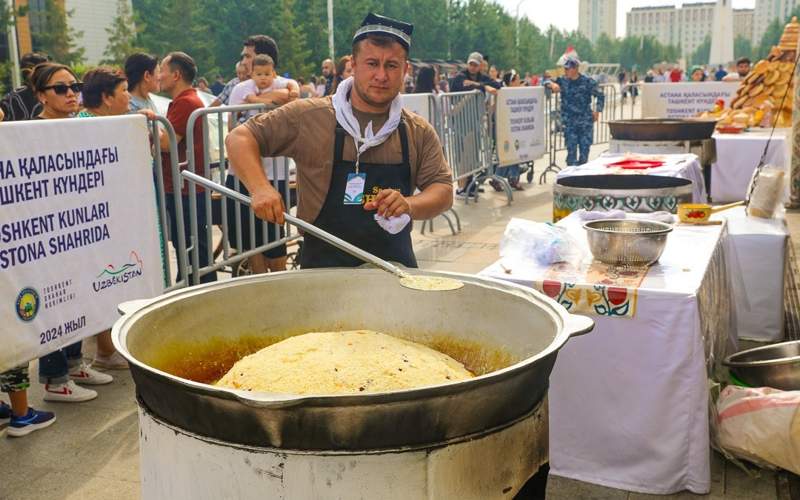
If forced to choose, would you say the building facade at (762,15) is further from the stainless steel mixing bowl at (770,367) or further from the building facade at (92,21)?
the stainless steel mixing bowl at (770,367)

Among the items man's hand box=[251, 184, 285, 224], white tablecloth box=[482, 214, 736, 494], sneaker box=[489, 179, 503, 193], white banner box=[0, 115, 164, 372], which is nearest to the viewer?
man's hand box=[251, 184, 285, 224]

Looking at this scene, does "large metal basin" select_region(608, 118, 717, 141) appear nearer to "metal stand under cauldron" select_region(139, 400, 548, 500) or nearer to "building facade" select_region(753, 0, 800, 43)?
"metal stand under cauldron" select_region(139, 400, 548, 500)

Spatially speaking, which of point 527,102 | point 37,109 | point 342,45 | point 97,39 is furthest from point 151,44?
point 37,109

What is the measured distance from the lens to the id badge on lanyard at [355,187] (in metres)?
2.84

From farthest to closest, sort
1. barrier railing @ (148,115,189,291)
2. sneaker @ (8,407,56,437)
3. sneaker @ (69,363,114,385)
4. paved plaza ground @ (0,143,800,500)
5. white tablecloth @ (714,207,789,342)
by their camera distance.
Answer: white tablecloth @ (714,207,789,342), barrier railing @ (148,115,189,291), sneaker @ (69,363,114,385), sneaker @ (8,407,56,437), paved plaza ground @ (0,143,800,500)

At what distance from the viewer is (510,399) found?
1670mm

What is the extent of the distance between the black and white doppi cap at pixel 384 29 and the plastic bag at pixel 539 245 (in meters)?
1.20

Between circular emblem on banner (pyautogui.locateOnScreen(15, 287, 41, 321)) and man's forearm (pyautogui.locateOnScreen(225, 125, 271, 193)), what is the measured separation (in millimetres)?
1749

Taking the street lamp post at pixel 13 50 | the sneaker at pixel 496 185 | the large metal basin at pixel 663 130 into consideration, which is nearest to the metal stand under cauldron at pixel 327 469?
the large metal basin at pixel 663 130

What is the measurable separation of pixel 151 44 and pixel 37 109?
1646 inches

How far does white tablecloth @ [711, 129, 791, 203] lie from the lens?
9.59 m

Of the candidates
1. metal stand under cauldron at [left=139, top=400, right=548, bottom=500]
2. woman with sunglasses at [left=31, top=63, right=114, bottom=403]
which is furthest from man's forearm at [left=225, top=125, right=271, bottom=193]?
woman with sunglasses at [left=31, top=63, right=114, bottom=403]

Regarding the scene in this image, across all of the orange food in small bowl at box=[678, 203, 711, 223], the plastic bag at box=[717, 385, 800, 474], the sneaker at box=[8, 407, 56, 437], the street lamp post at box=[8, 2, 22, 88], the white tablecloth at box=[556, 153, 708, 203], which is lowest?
the sneaker at box=[8, 407, 56, 437]

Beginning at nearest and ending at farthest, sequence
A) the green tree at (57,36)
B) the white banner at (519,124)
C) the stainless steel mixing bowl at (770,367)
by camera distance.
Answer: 1. the stainless steel mixing bowl at (770,367)
2. the white banner at (519,124)
3. the green tree at (57,36)
